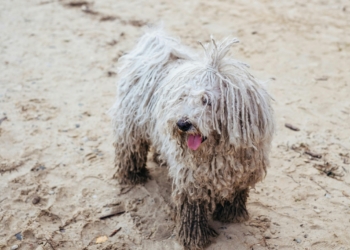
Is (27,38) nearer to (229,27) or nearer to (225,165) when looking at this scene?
(229,27)

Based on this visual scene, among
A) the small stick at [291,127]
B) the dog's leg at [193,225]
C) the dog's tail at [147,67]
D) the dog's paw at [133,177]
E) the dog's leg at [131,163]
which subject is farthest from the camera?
the small stick at [291,127]

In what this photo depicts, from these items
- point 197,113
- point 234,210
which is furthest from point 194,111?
point 234,210

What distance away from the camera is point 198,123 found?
2641 mm

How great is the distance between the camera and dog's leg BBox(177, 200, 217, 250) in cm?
320

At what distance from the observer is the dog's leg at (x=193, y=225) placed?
320 cm

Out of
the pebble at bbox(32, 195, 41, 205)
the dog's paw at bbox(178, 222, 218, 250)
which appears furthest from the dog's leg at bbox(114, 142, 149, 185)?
the dog's paw at bbox(178, 222, 218, 250)

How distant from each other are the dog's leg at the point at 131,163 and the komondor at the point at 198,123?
4 cm

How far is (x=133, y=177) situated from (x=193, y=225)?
0.90 m

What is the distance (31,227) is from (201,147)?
1645 mm

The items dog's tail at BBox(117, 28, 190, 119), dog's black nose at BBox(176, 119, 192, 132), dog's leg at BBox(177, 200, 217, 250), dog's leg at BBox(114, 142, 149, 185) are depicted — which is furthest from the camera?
dog's leg at BBox(114, 142, 149, 185)

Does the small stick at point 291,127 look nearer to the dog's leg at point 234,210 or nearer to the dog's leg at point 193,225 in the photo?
the dog's leg at point 234,210

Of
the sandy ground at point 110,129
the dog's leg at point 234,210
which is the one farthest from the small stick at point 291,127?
the dog's leg at point 234,210

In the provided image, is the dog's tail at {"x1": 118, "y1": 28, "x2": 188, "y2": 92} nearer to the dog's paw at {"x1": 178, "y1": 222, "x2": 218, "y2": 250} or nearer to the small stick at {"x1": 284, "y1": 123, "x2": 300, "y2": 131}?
the dog's paw at {"x1": 178, "y1": 222, "x2": 218, "y2": 250}

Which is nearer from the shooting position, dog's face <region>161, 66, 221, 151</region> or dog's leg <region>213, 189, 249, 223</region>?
dog's face <region>161, 66, 221, 151</region>
